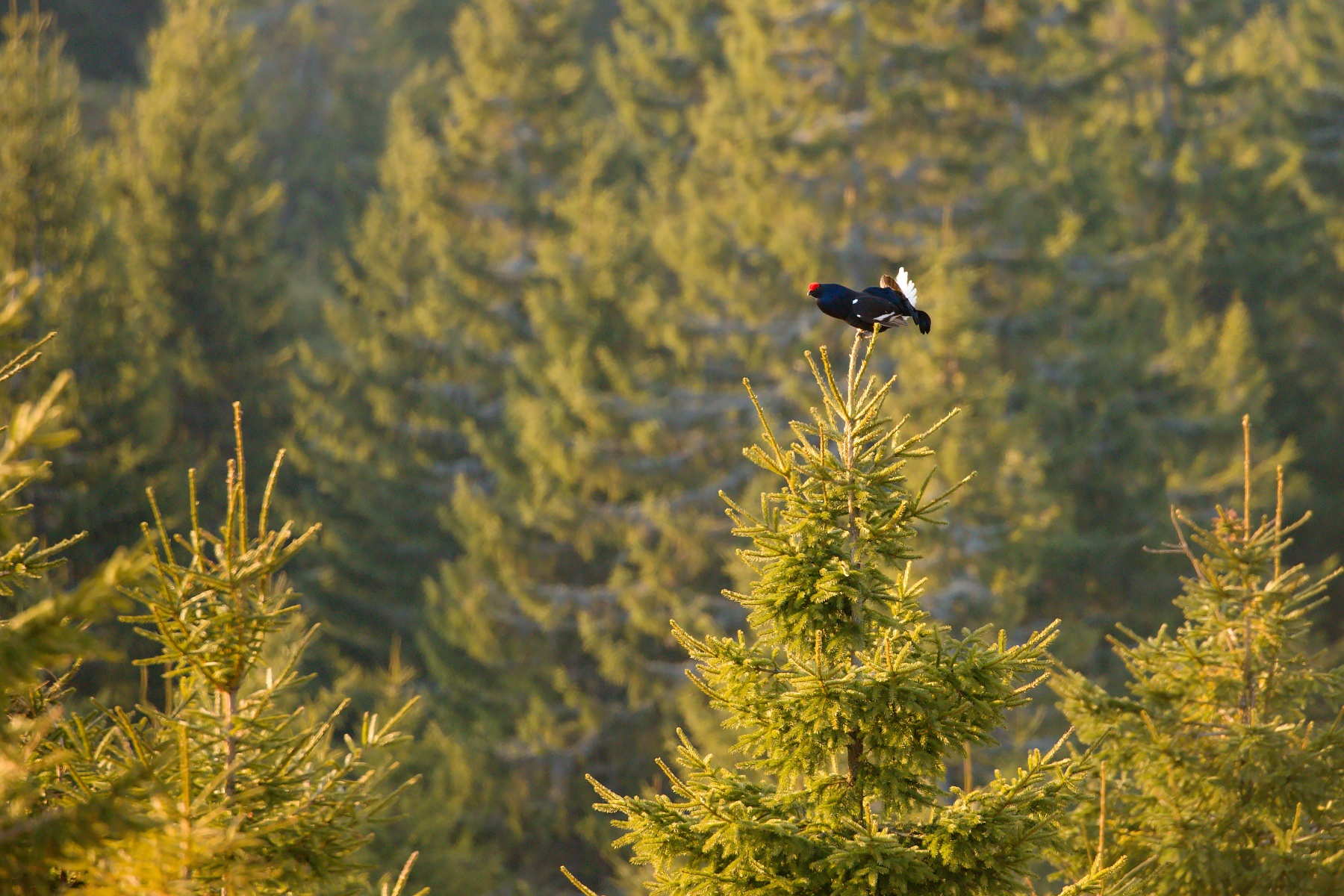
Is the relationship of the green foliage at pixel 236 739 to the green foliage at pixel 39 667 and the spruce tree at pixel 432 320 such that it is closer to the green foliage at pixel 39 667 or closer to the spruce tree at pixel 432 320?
the green foliage at pixel 39 667

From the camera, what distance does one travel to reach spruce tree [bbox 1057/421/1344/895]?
19.2 feet

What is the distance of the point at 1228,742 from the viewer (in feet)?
19.7

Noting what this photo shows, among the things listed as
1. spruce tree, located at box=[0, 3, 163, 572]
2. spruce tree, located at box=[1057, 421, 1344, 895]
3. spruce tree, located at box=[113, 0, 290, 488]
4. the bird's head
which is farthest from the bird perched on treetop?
spruce tree, located at box=[113, 0, 290, 488]

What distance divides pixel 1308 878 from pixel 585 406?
16041 millimetres

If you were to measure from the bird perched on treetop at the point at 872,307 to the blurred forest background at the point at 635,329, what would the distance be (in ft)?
38.7

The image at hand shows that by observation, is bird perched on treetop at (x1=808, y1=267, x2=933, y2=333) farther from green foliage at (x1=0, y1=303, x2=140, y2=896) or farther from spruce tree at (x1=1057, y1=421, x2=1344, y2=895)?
green foliage at (x1=0, y1=303, x2=140, y2=896)

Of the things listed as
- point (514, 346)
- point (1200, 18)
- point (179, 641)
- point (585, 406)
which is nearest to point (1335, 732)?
point (179, 641)

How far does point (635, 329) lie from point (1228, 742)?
17020 millimetres

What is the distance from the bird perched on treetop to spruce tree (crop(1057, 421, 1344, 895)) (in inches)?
89.6

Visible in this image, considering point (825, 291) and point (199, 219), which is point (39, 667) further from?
point (199, 219)

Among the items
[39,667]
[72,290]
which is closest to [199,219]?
[72,290]

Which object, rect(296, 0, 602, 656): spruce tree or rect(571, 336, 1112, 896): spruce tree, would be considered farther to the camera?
rect(296, 0, 602, 656): spruce tree

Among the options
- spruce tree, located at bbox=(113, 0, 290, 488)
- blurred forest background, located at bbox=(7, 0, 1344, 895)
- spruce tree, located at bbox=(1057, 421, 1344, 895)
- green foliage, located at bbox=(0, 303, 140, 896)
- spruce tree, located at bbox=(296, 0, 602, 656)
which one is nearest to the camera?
green foliage, located at bbox=(0, 303, 140, 896)

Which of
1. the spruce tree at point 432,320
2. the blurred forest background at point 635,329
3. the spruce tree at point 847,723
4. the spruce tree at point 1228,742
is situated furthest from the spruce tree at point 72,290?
the spruce tree at point 1228,742
